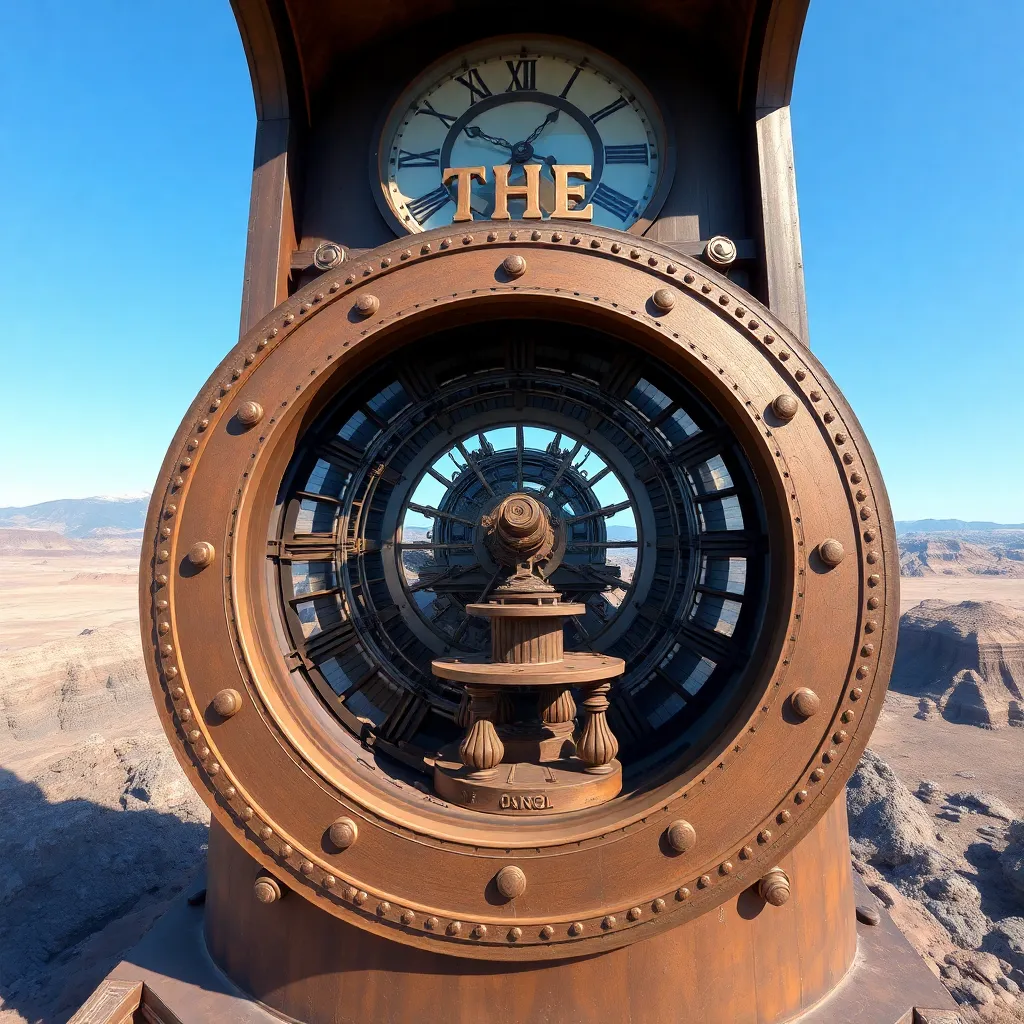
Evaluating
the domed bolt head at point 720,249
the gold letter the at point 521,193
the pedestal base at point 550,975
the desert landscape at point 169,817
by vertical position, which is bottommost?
the desert landscape at point 169,817

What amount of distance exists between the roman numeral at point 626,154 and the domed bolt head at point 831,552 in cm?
354

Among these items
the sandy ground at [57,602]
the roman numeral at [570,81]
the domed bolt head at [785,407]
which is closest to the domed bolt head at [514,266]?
the domed bolt head at [785,407]

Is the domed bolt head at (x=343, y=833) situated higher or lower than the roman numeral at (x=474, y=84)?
lower

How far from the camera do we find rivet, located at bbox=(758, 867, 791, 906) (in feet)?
10.9

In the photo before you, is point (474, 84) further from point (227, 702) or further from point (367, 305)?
point (227, 702)

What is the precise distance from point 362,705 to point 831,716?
3232 mm

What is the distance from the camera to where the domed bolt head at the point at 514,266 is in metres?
3.64

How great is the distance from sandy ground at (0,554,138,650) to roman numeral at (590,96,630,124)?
2570 centimetres

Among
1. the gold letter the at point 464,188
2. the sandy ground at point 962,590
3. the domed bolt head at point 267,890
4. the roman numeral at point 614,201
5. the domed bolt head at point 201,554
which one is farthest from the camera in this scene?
the sandy ground at point 962,590

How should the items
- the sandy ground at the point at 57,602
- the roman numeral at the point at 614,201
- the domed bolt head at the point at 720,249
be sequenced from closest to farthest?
the domed bolt head at the point at 720,249, the roman numeral at the point at 614,201, the sandy ground at the point at 57,602

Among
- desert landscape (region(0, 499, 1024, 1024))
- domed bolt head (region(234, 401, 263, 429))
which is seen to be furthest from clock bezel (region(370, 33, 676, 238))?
desert landscape (region(0, 499, 1024, 1024))

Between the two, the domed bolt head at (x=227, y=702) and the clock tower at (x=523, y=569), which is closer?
the clock tower at (x=523, y=569)

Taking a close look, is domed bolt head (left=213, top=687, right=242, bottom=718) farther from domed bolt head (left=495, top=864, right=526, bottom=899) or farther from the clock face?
the clock face

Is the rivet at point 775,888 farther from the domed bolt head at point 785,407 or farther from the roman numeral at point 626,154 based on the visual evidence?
the roman numeral at point 626,154
